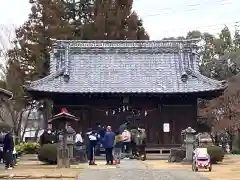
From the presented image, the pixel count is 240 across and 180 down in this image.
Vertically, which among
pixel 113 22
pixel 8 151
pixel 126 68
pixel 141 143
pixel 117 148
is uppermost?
pixel 113 22

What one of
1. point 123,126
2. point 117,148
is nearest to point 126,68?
point 123,126

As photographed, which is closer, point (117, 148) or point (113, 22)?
point (117, 148)

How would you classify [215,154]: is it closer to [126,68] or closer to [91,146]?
[91,146]

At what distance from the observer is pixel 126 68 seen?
143ft

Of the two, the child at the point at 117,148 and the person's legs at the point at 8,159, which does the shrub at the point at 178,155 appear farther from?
the person's legs at the point at 8,159

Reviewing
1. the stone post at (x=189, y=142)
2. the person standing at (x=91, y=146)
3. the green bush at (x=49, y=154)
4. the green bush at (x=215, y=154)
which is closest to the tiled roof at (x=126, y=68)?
the stone post at (x=189, y=142)

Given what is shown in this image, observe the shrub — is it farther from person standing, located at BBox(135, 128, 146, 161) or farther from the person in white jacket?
the person in white jacket

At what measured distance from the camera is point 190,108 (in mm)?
41125

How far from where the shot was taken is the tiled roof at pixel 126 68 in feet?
133

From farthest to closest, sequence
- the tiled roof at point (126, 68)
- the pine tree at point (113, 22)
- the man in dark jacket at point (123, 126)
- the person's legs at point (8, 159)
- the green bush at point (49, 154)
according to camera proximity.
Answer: the pine tree at point (113, 22)
the tiled roof at point (126, 68)
the man in dark jacket at point (123, 126)
the green bush at point (49, 154)
the person's legs at point (8, 159)

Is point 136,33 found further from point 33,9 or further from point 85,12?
point 33,9

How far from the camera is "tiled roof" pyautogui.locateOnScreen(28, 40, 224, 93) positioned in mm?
40625

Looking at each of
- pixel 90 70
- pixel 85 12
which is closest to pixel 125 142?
pixel 90 70

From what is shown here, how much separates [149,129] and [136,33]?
19.3 m
